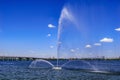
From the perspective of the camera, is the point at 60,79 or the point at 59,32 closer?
the point at 60,79

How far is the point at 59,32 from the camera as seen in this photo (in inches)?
3095

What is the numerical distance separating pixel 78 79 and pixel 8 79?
1490 cm

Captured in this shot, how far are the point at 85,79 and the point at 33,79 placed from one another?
11150mm

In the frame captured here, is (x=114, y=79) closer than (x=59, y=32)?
Yes

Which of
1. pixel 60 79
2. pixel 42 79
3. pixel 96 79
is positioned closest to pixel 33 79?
pixel 42 79

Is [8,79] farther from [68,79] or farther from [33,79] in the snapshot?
[68,79]

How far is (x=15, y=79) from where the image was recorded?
5725 centimetres

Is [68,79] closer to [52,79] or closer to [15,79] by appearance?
[52,79]

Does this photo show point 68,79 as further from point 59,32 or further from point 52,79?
point 59,32

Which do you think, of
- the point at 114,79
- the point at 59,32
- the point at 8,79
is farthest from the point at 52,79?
the point at 59,32

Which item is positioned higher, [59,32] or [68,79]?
[59,32]

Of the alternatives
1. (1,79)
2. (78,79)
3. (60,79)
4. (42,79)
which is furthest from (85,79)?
(1,79)

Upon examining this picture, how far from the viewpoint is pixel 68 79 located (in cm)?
5750

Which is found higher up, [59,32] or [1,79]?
[59,32]
